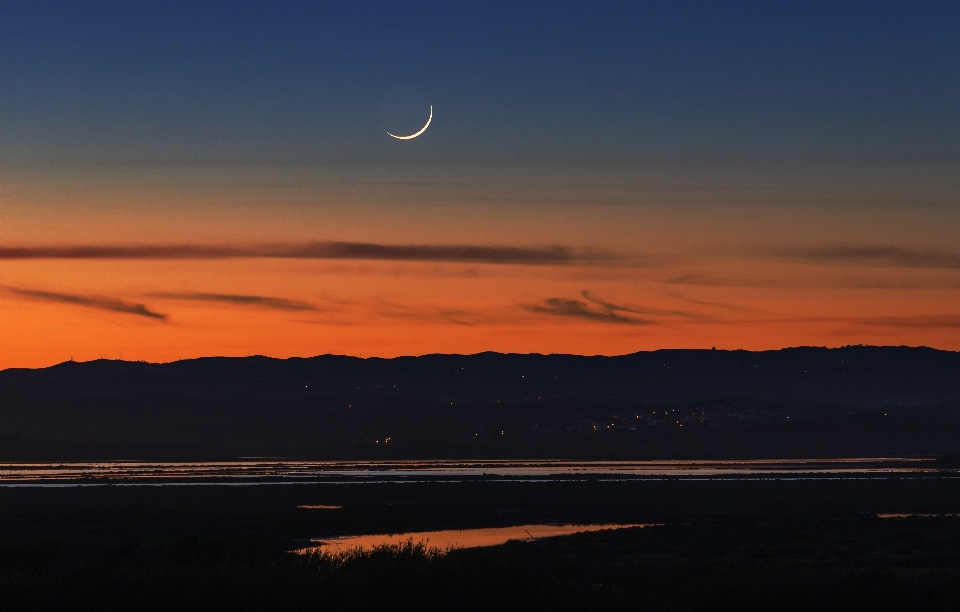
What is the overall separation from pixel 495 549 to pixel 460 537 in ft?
24.3

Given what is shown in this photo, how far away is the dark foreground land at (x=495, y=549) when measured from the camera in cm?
2497

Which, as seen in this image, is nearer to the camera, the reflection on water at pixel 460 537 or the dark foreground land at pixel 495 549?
the dark foreground land at pixel 495 549


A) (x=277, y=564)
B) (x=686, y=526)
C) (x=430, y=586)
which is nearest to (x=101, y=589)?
(x=277, y=564)

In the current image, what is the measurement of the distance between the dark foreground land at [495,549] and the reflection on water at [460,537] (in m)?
1.84

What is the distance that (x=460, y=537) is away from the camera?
47.0 m

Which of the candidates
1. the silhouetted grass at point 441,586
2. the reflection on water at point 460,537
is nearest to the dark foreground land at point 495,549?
the silhouetted grass at point 441,586

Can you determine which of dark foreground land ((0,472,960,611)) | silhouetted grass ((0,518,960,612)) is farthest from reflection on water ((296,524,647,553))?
silhouetted grass ((0,518,960,612))

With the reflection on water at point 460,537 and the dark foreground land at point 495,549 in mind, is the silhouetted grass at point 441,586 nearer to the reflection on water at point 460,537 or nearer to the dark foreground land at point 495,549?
the dark foreground land at point 495,549

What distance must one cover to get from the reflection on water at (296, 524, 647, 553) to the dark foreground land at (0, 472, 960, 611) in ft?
6.05

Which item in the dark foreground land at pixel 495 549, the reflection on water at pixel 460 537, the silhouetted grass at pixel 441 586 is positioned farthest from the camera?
the reflection on water at pixel 460 537

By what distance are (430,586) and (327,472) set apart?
7703 centimetres

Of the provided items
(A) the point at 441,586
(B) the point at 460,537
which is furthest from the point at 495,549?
(A) the point at 441,586

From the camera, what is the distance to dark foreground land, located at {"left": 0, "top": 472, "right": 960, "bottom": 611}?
983 inches

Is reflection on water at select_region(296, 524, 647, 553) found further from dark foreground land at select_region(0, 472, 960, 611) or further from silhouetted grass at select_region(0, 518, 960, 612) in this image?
silhouetted grass at select_region(0, 518, 960, 612)
